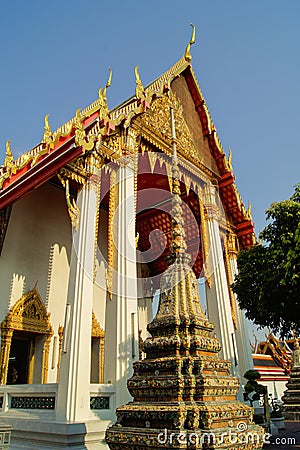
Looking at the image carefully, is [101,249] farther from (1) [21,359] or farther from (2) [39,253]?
(1) [21,359]

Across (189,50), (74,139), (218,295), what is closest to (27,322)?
(74,139)

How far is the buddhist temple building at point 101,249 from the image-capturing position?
4.62 meters

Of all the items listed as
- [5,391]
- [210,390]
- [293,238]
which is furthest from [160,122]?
[210,390]

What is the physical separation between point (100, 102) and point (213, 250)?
437cm

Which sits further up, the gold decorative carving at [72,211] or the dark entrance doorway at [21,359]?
the gold decorative carving at [72,211]

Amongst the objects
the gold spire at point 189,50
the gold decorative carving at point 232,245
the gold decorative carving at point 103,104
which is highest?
the gold spire at point 189,50

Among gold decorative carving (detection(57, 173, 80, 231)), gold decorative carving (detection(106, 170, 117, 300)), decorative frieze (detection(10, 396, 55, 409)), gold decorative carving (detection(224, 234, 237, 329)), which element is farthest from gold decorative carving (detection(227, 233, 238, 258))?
decorative frieze (detection(10, 396, 55, 409))

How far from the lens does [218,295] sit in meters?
8.17

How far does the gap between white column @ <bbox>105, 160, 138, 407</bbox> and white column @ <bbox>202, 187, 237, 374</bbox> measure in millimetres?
3030

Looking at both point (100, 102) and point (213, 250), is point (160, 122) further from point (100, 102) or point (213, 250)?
point (213, 250)

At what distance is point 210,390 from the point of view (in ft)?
6.91

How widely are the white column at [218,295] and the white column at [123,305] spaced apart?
3030mm

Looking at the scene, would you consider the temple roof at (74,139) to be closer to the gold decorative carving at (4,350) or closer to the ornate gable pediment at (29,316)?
the ornate gable pediment at (29,316)

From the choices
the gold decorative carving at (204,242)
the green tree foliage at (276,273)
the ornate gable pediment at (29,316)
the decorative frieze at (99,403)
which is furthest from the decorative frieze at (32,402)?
the gold decorative carving at (204,242)
